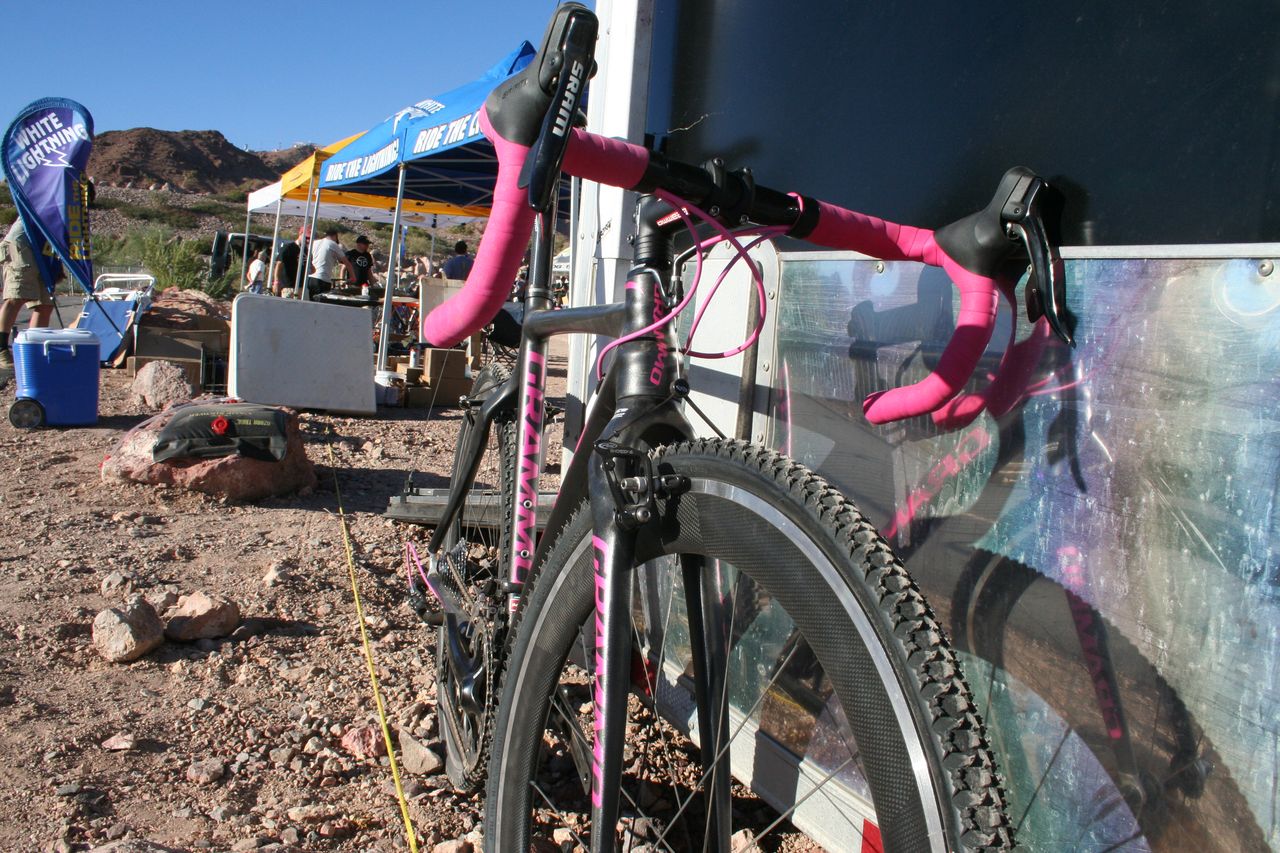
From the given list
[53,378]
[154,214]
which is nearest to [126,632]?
[53,378]

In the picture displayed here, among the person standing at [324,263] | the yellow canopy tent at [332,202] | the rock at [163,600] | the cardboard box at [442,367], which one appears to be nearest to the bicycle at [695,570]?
the rock at [163,600]

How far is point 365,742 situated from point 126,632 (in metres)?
1.06

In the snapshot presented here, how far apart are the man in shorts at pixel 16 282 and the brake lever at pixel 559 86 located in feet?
30.6

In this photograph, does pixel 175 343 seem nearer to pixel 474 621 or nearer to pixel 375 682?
pixel 375 682

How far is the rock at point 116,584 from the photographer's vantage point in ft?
11.8

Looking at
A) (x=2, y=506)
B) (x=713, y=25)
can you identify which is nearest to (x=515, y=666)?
(x=713, y=25)

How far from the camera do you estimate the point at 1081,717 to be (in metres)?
1.52

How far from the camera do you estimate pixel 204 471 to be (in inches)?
199

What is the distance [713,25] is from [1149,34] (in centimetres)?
137

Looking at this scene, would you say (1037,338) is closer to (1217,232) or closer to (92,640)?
(1217,232)

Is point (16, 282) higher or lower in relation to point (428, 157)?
lower

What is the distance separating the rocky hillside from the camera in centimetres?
7606

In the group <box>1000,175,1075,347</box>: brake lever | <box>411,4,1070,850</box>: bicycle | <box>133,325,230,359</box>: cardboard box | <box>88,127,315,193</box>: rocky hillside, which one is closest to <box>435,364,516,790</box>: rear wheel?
Result: <box>411,4,1070,850</box>: bicycle

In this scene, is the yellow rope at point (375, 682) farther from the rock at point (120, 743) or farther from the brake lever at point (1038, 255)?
the brake lever at point (1038, 255)
